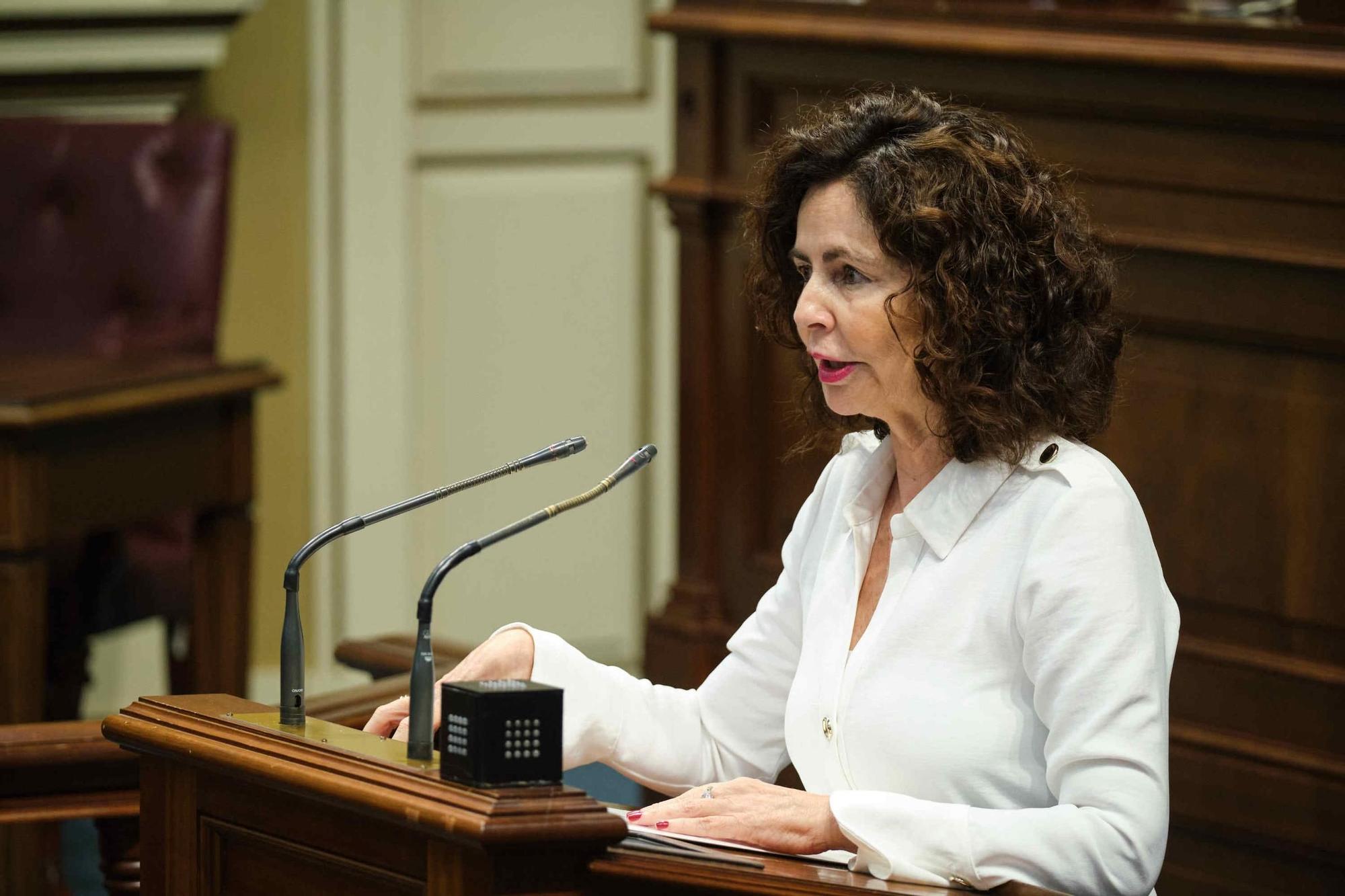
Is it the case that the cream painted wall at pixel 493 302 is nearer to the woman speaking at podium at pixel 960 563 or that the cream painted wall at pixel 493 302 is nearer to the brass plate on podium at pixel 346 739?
the woman speaking at podium at pixel 960 563

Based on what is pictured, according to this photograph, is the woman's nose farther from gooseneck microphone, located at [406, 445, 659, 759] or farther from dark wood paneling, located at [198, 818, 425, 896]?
dark wood paneling, located at [198, 818, 425, 896]

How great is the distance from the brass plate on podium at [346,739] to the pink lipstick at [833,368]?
0.50m

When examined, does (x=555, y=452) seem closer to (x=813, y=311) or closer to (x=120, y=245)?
(x=813, y=311)

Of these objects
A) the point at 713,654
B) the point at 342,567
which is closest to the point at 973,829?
the point at 713,654

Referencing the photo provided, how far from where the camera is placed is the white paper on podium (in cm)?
157

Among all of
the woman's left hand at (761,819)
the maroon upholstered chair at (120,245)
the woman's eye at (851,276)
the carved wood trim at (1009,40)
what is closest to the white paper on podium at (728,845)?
the woman's left hand at (761,819)

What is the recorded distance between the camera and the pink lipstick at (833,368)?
1.74 meters

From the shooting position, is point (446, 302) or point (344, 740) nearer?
point (344, 740)

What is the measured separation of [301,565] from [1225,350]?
4.25ft

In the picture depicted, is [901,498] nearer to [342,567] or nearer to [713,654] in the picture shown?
[713,654]

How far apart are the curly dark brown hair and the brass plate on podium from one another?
57 centimetres

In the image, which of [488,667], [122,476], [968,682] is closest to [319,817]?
[488,667]

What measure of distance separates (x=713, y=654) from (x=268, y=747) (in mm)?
1518

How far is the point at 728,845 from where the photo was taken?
161 cm
